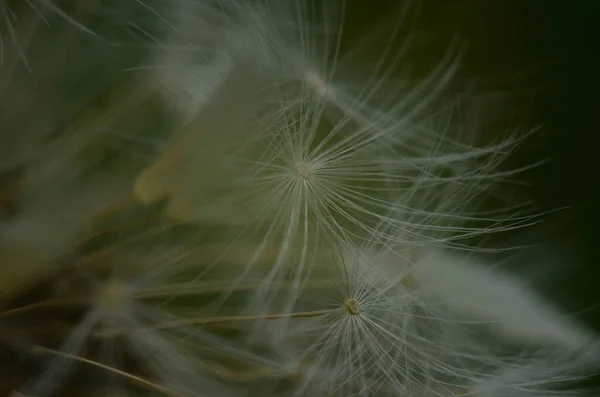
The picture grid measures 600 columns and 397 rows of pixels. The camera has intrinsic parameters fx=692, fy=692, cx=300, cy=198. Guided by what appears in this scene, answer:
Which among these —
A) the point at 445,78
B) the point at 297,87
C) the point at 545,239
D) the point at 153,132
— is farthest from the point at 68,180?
the point at 545,239

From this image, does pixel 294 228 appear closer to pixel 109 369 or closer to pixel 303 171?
pixel 303 171

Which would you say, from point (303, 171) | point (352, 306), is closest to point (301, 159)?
point (303, 171)

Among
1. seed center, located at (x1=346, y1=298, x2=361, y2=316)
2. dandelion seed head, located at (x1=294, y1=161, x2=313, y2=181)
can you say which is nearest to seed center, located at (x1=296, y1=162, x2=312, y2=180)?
dandelion seed head, located at (x1=294, y1=161, x2=313, y2=181)

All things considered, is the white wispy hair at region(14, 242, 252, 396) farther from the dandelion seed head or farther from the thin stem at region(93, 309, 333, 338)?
the dandelion seed head

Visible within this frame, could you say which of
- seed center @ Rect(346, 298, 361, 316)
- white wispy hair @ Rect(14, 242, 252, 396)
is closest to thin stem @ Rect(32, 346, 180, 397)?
white wispy hair @ Rect(14, 242, 252, 396)

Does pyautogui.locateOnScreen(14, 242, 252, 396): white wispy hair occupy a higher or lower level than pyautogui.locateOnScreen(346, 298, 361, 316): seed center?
lower

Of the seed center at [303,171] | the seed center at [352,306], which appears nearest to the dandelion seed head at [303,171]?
the seed center at [303,171]

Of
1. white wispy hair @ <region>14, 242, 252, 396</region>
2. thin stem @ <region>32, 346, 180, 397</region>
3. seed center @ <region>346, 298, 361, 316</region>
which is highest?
seed center @ <region>346, 298, 361, 316</region>

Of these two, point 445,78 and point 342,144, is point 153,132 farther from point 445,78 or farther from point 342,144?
point 445,78
